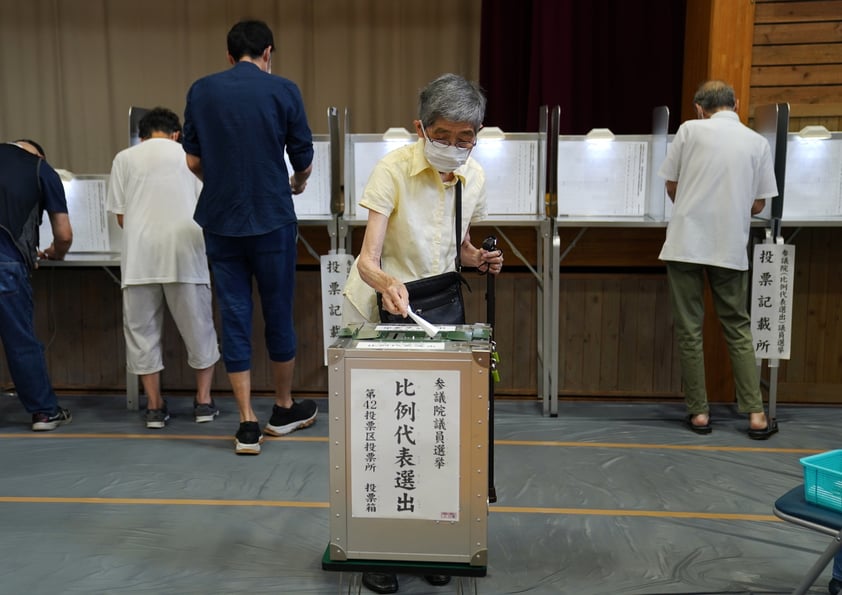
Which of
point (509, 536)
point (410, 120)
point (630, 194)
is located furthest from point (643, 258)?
point (410, 120)

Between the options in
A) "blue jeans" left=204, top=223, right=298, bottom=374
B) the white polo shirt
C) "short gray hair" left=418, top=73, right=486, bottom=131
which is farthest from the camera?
"blue jeans" left=204, top=223, right=298, bottom=374

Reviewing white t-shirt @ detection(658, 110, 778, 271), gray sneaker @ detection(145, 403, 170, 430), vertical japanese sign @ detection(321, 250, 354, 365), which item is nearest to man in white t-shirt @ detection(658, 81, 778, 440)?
white t-shirt @ detection(658, 110, 778, 271)

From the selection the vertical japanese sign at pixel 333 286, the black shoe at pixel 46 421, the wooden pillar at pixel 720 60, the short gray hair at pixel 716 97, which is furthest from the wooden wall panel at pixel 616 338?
the black shoe at pixel 46 421

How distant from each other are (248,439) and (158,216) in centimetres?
105

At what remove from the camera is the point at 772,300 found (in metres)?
3.37

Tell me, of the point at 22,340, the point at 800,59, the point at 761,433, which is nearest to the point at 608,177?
the point at 800,59

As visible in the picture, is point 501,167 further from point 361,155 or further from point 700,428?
point 700,428

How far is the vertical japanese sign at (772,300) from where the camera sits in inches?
131

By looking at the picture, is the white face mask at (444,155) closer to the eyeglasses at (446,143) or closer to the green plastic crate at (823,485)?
the eyeglasses at (446,143)

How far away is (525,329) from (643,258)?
0.68 metres

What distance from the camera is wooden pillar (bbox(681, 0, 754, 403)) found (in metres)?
3.60

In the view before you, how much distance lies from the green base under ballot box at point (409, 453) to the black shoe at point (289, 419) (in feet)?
5.28

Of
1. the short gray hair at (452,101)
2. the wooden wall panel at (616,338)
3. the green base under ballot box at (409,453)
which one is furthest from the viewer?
the wooden wall panel at (616,338)

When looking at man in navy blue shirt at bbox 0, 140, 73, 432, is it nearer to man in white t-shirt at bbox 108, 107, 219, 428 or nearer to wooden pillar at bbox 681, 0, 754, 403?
man in white t-shirt at bbox 108, 107, 219, 428
